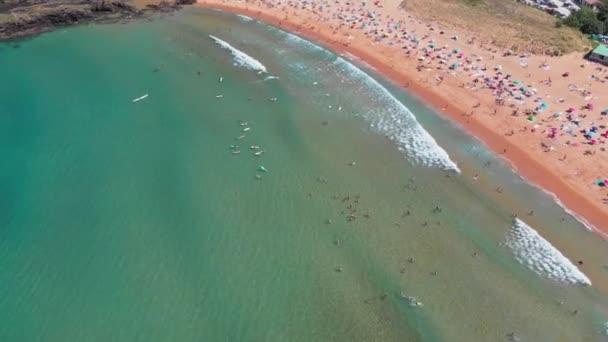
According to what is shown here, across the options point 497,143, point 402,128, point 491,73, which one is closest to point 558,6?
point 491,73

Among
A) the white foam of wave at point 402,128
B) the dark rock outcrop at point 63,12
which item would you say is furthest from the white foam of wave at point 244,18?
the white foam of wave at point 402,128

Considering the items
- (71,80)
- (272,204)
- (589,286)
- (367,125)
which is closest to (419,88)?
(367,125)

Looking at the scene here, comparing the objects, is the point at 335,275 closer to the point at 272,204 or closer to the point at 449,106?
the point at 272,204

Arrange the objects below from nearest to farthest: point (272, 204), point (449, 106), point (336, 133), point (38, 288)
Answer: point (38, 288), point (272, 204), point (336, 133), point (449, 106)

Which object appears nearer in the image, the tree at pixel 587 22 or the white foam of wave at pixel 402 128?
the white foam of wave at pixel 402 128

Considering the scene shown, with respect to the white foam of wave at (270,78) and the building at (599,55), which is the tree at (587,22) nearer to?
the building at (599,55)

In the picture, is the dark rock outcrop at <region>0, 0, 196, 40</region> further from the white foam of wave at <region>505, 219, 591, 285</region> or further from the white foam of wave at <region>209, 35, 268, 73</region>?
the white foam of wave at <region>505, 219, 591, 285</region>

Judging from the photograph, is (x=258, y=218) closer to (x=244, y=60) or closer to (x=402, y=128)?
(x=402, y=128)

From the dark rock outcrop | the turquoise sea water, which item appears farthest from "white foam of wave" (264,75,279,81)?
the dark rock outcrop
